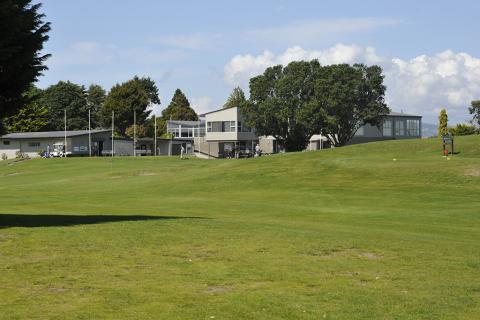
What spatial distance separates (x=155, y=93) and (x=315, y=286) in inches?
6454

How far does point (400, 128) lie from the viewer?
408ft

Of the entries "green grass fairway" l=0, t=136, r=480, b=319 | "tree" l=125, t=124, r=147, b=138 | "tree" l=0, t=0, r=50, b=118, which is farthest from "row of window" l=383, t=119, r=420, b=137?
"tree" l=0, t=0, r=50, b=118

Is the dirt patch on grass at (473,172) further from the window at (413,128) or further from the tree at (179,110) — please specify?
the tree at (179,110)

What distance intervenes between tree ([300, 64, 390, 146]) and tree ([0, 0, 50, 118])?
75.2 meters

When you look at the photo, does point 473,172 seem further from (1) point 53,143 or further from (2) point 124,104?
(2) point 124,104

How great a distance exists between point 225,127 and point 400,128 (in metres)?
37.7

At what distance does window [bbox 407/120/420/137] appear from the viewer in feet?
414

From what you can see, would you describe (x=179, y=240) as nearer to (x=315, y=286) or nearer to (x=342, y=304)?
(x=315, y=286)

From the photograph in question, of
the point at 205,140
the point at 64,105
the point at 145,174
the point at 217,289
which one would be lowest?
the point at 145,174

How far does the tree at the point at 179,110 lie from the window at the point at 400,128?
6549 cm

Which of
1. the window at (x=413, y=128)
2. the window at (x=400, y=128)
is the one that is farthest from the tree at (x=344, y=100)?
the window at (x=413, y=128)

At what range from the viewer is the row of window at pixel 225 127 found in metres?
110

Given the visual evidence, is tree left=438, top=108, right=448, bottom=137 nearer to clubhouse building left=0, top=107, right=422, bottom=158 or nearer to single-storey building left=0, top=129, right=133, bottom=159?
clubhouse building left=0, top=107, right=422, bottom=158

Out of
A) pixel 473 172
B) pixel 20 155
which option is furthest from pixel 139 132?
pixel 473 172
